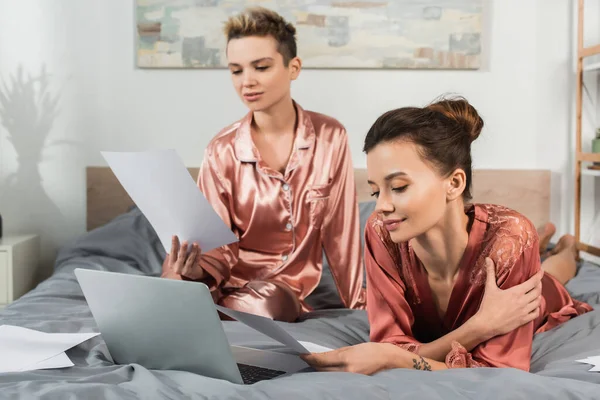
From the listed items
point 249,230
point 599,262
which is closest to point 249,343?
point 249,230

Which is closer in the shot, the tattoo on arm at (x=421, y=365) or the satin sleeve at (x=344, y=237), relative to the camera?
the tattoo on arm at (x=421, y=365)

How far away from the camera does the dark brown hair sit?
127cm

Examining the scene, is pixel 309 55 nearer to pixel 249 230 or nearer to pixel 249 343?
pixel 249 230

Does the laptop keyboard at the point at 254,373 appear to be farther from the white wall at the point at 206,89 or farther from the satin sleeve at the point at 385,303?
the white wall at the point at 206,89

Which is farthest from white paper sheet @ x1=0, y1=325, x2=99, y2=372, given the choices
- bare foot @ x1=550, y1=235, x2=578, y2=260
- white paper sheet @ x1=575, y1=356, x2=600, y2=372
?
bare foot @ x1=550, y1=235, x2=578, y2=260

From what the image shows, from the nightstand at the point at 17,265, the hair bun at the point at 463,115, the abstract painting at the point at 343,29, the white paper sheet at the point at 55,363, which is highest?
the abstract painting at the point at 343,29

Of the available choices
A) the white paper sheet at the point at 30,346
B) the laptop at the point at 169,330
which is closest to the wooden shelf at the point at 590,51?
the laptop at the point at 169,330

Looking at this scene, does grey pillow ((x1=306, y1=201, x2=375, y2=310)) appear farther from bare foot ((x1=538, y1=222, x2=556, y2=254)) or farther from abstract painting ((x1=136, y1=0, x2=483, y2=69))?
abstract painting ((x1=136, y1=0, x2=483, y2=69))

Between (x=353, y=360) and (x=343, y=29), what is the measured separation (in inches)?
84.0

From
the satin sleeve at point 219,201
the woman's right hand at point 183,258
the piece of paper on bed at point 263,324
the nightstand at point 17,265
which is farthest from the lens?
the nightstand at point 17,265

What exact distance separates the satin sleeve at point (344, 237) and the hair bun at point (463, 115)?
0.68 metres

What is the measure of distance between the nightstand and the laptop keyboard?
180 cm

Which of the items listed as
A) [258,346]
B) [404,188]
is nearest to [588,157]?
[404,188]

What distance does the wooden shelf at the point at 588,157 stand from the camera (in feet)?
9.11
